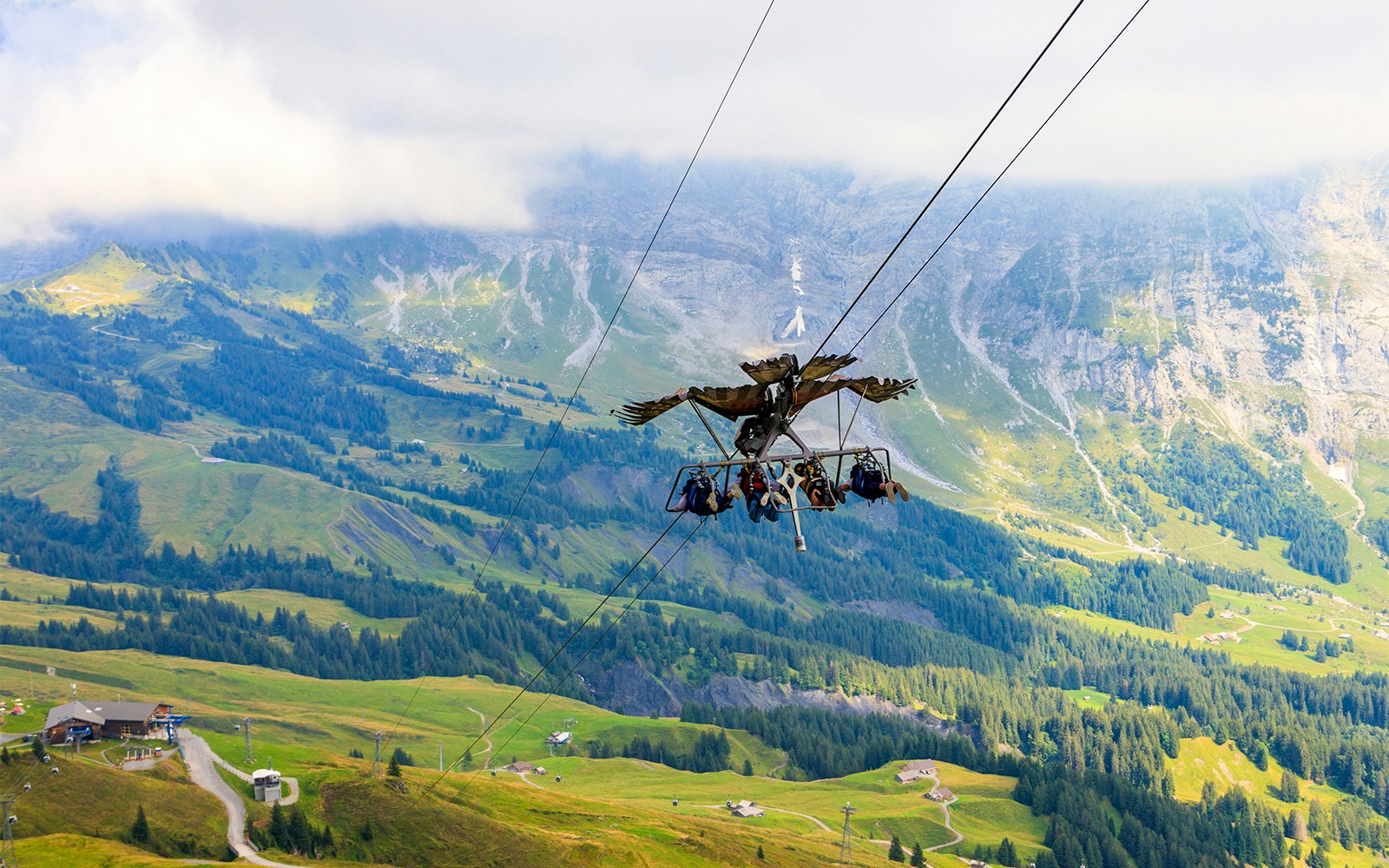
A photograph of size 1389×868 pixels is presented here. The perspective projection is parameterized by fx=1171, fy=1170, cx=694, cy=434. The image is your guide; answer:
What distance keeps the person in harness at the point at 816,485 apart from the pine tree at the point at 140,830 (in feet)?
387

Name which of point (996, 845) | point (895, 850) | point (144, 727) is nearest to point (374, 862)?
point (144, 727)

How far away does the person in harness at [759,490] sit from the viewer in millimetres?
37469

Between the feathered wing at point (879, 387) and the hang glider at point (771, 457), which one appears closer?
the hang glider at point (771, 457)

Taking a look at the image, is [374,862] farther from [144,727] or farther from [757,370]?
[757,370]

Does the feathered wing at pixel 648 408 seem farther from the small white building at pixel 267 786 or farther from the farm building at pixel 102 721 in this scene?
the farm building at pixel 102 721

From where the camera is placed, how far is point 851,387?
3938 cm

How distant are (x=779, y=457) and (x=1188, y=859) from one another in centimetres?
18847

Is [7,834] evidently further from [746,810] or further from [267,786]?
[746,810]

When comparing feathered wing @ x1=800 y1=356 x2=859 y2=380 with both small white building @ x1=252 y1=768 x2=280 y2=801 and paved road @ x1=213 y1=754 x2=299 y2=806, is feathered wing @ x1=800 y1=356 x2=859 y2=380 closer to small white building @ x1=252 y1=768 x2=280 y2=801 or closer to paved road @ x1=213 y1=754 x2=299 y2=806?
paved road @ x1=213 y1=754 x2=299 y2=806

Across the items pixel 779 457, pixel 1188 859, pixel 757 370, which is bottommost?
pixel 1188 859

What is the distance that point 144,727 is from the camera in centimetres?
16638

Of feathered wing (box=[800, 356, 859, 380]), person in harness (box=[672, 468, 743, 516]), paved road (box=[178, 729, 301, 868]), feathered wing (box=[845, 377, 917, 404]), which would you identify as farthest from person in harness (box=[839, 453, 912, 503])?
paved road (box=[178, 729, 301, 868])

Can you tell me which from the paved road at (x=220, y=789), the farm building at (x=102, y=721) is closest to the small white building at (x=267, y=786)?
the paved road at (x=220, y=789)

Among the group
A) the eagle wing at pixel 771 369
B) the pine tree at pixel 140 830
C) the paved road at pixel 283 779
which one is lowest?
the pine tree at pixel 140 830
